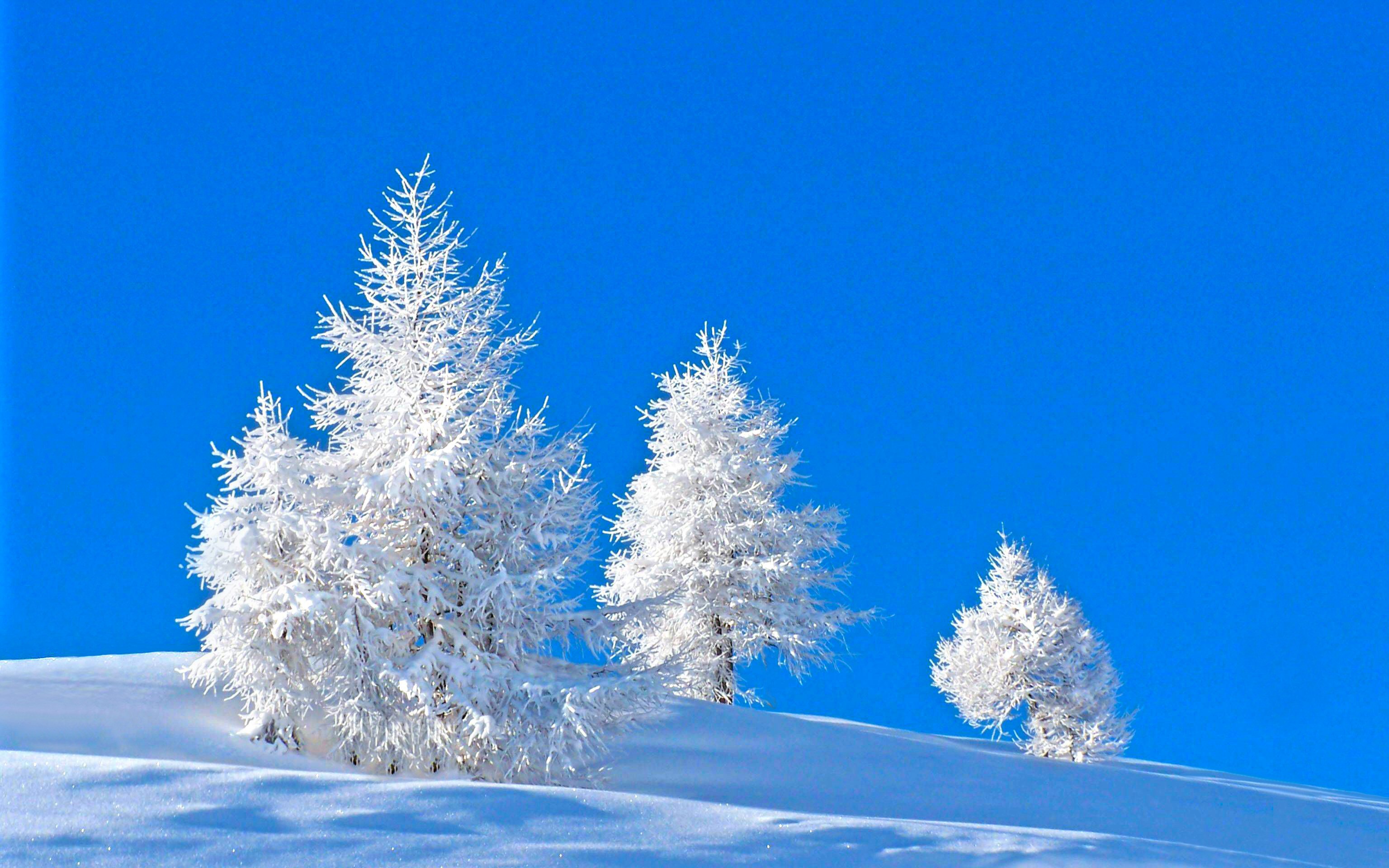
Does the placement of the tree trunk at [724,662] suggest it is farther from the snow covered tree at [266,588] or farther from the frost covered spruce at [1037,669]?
the snow covered tree at [266,588]

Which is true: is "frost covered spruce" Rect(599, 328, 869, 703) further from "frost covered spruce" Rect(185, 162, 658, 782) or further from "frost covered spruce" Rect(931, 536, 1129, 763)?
"frost covered spruce" Rect(185, 162, 658, 782)

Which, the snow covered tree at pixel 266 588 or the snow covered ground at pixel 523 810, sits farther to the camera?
the snow covered tree at pixel 266 588

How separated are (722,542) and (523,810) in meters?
16.4

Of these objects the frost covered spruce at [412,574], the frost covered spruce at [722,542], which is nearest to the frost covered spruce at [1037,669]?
the frost covered spruce at [722,542]

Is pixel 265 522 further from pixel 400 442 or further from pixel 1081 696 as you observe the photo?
pixel 1081 696

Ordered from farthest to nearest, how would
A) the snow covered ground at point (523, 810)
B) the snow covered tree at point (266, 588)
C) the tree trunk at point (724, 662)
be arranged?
the tree trunk at point (724, 662)
the snow covered tree at point (266, 588)
the snow covered ground at point (523, 810)

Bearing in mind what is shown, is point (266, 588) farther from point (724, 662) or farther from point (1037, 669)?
point (1037, 669)

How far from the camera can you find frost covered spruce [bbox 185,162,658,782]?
12.7 meters

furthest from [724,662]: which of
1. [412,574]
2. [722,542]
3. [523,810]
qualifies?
[523,810]

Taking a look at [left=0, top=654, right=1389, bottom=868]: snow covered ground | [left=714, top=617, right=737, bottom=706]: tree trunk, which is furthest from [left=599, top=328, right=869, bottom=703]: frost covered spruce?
[left=0, top=654, right=1389, bottom=868]: snow covered ground

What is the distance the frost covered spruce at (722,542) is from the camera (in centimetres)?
2481

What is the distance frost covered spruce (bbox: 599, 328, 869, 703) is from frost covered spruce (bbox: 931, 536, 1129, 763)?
359 cm

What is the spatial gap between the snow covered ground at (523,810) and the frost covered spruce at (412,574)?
3.01 feet

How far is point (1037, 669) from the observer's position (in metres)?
25.8
